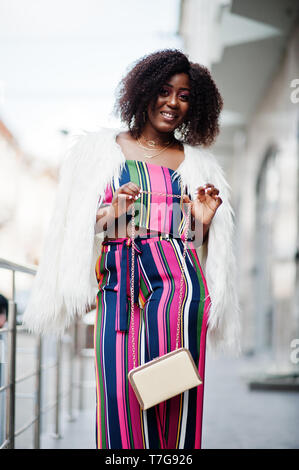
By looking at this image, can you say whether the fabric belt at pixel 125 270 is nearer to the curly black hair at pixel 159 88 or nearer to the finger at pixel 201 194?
the finger at pixel 201 194

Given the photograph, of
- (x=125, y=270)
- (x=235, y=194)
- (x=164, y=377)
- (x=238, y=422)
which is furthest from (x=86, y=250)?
(x=235, y=194)

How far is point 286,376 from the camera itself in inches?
242

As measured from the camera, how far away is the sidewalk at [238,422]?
3.41m

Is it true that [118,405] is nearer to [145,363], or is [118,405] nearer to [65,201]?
[145,363]

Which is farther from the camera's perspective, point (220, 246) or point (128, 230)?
point (220, 246)

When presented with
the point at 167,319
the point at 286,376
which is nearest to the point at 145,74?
the point at 167,319

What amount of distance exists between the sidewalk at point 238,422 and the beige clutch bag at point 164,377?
1917mm

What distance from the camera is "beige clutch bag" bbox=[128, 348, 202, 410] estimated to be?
147 cm

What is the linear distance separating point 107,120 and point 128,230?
51 centimetres

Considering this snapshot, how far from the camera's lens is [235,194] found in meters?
14.0

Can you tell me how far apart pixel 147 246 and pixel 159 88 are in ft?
1.59

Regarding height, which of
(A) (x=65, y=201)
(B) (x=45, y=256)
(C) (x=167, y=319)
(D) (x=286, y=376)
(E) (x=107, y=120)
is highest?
(E) (x=107, y=120)

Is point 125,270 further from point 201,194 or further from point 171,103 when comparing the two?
point 171,103

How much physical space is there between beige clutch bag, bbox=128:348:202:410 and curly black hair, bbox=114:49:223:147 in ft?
2.40
